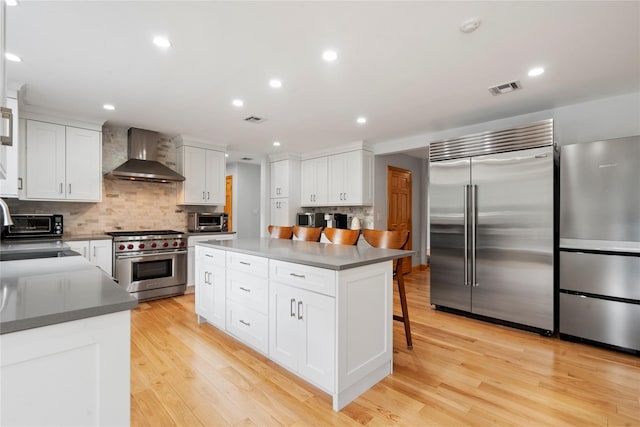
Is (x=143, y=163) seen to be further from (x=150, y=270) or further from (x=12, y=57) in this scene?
(x=12, y=57)

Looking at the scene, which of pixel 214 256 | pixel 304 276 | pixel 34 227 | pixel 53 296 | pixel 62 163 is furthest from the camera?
pixel 62 163

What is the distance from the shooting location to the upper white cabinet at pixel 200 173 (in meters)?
4.78

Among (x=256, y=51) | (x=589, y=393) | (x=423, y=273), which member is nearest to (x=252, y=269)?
(x=256, y=51)

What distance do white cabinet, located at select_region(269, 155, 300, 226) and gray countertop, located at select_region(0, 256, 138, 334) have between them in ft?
14.8

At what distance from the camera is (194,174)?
4.87 m

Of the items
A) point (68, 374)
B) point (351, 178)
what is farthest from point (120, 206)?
point (68, 374)

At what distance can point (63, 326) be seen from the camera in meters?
0.91

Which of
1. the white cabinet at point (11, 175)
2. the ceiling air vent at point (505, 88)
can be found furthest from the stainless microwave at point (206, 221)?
the ceiling air vent at point (505, 88)

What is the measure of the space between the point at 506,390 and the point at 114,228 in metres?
4.95

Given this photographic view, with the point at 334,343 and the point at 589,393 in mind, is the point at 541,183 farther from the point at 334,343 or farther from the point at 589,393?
the point at 334,343

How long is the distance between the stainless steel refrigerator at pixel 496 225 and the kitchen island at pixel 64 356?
3.43 metres

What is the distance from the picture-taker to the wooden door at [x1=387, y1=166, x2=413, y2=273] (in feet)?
18.9

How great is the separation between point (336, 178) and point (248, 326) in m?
3.47

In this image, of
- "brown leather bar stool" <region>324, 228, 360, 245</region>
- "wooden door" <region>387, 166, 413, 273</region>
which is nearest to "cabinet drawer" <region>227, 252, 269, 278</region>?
"brown leather bar stool" <region>324, 228, 360, 245</region>
